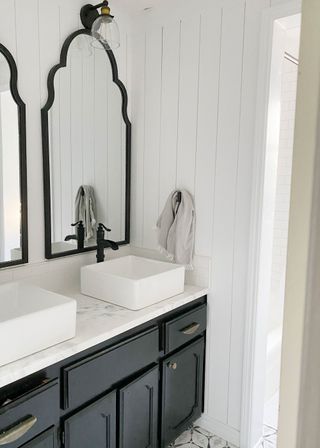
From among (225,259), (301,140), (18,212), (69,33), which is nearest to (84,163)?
(18,212)

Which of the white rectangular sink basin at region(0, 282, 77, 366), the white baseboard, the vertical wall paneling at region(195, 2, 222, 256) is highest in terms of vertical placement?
the vertical wall paneling at region(195, 2, 222, 256)

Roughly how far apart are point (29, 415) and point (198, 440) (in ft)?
4.02

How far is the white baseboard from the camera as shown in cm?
206

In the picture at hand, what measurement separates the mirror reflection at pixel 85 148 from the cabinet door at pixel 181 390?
81cm

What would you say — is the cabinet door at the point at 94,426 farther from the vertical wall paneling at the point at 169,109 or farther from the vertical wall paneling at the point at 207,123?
the vertical wall paneling at the point at 169,109

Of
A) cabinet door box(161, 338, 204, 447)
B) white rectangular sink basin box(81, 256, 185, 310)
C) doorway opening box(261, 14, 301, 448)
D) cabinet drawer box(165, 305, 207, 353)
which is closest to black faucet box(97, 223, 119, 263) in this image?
white rectangular sink basin box(81, 256, 185, 310)

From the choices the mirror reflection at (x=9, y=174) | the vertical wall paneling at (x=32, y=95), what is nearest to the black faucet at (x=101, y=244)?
the vertical wall paneling at (x=32, y=95)

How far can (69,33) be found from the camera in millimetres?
1900

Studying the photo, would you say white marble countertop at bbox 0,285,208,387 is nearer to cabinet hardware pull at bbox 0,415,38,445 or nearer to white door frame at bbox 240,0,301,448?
cabinet hardware pull at bbox 0,415,38,445

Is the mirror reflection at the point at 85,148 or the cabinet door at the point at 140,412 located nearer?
the cabinet door at the point at 140,412

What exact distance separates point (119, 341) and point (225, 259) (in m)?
0.76

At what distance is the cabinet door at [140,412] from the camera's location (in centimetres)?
162

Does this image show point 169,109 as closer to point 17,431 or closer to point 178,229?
point 178,229

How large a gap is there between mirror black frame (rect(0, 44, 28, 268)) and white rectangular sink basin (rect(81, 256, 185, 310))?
1.06ft
